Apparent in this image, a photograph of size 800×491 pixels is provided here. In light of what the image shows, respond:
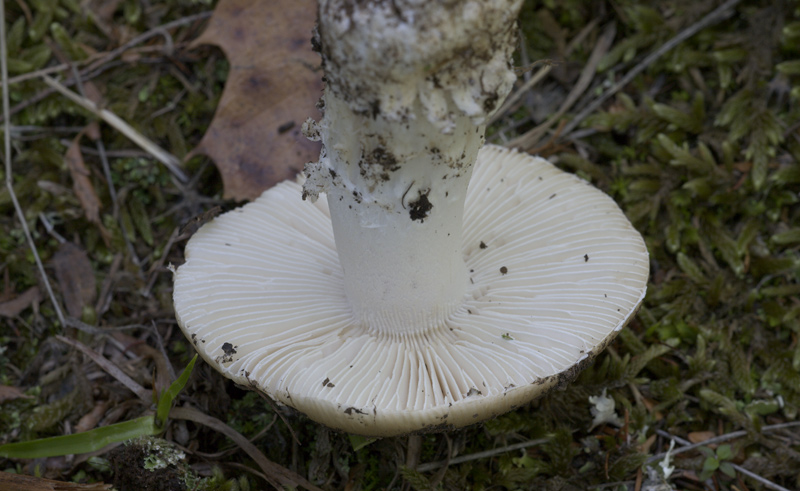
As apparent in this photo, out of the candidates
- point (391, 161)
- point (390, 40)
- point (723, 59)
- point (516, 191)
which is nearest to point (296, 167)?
point (516, 191)

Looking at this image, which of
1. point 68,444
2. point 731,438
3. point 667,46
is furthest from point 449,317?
point 667,46

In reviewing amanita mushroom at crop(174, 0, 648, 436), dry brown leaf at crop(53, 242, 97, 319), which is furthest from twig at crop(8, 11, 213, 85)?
amanita mushroom at crop(174, 0, 648, 436)

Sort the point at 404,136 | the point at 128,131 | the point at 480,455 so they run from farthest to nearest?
the point at 128,131, the point at 480,455, the point at 404,136

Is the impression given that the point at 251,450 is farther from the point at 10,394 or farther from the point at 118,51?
the point at 118,51

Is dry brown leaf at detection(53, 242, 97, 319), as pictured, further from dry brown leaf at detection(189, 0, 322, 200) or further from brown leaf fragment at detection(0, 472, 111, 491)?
brown leaf fragment at detection(0, 472, 111, 491)

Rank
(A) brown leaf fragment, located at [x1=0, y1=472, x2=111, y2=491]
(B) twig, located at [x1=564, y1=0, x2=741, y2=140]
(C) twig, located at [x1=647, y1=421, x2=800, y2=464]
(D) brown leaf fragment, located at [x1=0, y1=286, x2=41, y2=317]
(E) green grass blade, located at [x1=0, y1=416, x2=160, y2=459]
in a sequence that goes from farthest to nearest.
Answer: (B) twig, located at [x1=564, y1=0, x2=741, y2=140]
(D) brown leaf fragment, located at [x1=0, y1=286, x2=41, y2=317]
(C) twig, located at [x1=647, y1=421, x2=800, y2=464]
(E) green grass blade, located at [x1=0, y1=416, x2=160, y2=459]
(A) brown leaf fragment, located at [x1=0, y1=472, x2=111, y2=491]

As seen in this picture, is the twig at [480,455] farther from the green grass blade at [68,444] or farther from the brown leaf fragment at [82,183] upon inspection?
the brown leaf fragment at [82,183]
